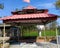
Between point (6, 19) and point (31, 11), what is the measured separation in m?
2.55

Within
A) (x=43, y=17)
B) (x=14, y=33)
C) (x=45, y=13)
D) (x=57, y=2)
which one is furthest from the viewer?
(x=14, y=33)

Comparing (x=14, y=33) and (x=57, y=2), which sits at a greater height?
(x=57, y=2)

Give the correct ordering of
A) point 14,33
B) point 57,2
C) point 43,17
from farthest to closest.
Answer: point 14,33
point 57,2
point 43,17

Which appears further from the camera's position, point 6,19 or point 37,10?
point 37,10

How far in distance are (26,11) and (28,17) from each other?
5.87 ft

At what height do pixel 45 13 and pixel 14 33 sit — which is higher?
pixel 45 13

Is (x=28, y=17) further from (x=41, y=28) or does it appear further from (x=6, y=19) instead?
(x=41, y=28)

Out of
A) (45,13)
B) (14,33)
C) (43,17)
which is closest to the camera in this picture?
(43,17)

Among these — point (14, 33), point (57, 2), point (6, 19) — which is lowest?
point (14, 33)

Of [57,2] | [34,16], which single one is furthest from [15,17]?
[57,2]

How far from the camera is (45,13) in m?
17.5

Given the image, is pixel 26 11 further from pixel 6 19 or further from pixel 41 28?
pixel 41 28

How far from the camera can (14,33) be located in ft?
93.2

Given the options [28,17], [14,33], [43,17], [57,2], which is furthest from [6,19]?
[14,33]
